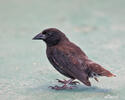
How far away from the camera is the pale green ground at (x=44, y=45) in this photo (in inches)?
233

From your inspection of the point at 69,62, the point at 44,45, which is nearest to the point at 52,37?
the point at 69,62

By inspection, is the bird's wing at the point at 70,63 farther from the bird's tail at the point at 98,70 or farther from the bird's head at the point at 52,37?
the bird's head at the point at 52,37

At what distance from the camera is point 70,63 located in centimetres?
587

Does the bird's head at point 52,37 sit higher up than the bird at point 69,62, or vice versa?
the bird's head at point 52,37

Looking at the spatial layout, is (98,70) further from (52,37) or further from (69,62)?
(52,37)

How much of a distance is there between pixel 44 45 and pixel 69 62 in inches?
104

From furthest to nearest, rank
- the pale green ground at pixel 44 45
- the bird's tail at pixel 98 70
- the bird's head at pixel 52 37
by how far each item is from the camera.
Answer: the bird's head at pixel 52 37
the pale green ground at pixel 44 45
the bird's tail at pixel 98 70

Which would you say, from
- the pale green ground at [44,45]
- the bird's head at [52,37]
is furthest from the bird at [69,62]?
the pale green ground at [44,45]

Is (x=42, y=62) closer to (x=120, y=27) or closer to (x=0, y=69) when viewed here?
(x=0, y=69)

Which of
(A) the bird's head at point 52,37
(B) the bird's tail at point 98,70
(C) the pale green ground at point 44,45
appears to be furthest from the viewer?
(A) the bird's head at point 52,37

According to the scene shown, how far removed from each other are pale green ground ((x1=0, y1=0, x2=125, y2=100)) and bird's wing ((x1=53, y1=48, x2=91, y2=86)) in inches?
10.9

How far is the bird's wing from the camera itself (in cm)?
572

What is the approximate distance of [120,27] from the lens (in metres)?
9.48

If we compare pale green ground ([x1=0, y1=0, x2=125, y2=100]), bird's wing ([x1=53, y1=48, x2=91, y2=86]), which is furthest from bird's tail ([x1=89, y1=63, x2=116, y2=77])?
pale green ground ([x1=0, y1=0, x2=125, y2=100])
